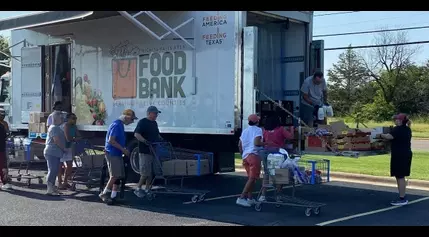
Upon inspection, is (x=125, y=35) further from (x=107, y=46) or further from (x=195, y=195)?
(x=195, y=195)

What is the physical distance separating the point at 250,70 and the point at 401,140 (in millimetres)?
2968

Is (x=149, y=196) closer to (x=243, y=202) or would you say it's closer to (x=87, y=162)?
(x=243, y=202)

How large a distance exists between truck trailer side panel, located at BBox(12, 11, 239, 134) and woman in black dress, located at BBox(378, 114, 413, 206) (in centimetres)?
288

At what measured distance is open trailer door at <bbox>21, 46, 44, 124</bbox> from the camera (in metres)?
13.8

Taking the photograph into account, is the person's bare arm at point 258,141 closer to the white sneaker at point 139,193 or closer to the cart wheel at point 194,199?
the cart wheel at point 194,199

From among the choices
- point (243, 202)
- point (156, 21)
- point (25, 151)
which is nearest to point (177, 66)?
point (156, 21)

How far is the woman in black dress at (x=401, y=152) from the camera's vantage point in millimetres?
9625

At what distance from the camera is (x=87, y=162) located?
438 inches

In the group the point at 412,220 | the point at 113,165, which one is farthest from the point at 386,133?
the point at 113,165

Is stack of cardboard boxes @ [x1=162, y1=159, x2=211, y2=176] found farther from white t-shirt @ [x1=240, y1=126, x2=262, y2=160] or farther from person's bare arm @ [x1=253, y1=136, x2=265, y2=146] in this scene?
person's bare arm @ [x1=253, y1=136, x2=265, y2=146]

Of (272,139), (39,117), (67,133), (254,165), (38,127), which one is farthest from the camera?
(39,117)

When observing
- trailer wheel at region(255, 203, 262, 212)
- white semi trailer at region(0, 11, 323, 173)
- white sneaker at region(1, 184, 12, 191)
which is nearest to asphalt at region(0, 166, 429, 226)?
trailer wheel at region(255, 203, 262, 212)

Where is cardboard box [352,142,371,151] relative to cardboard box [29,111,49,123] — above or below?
below

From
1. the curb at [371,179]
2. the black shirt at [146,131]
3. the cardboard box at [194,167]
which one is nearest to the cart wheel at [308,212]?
the cardboard box at [194,167]
